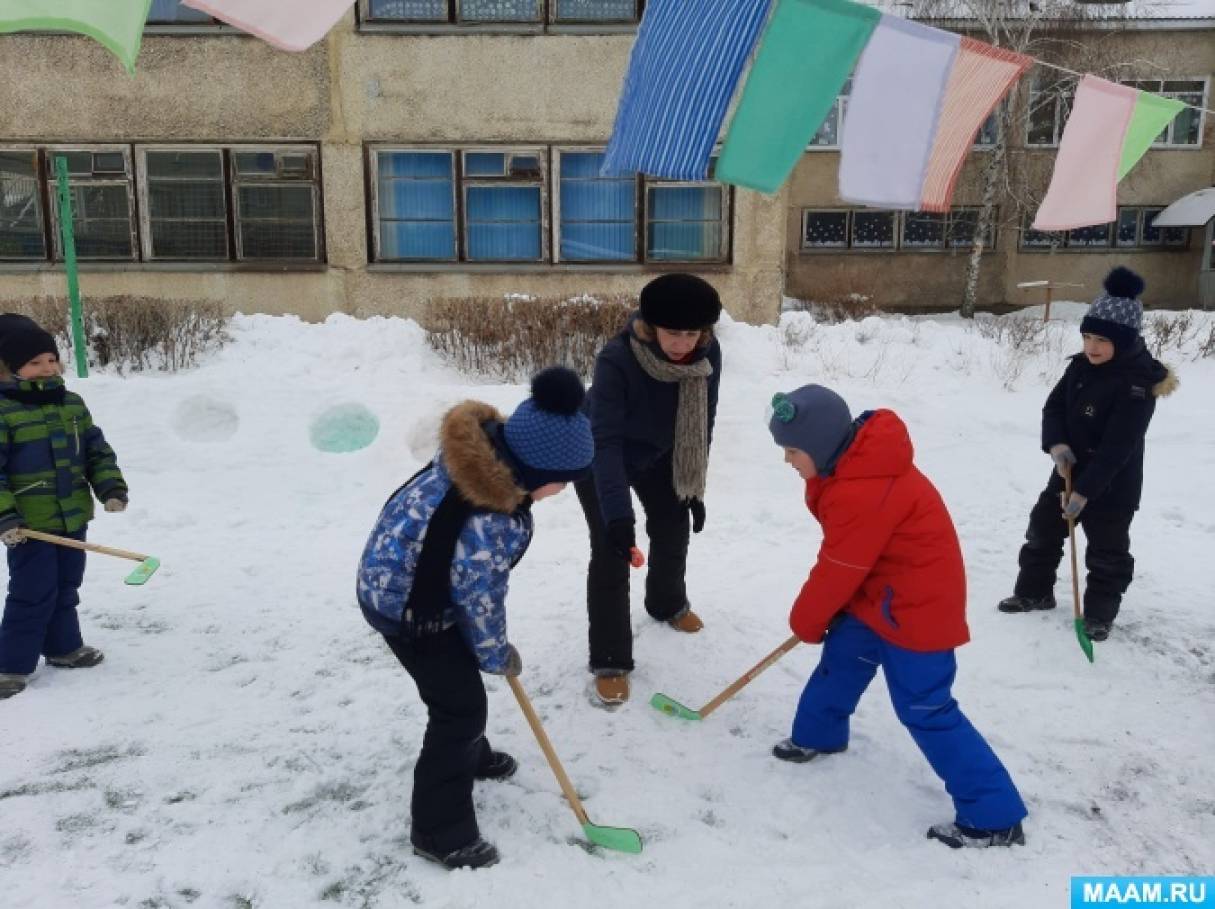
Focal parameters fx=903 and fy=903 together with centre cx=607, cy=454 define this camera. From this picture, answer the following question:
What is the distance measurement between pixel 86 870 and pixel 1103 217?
4.98m

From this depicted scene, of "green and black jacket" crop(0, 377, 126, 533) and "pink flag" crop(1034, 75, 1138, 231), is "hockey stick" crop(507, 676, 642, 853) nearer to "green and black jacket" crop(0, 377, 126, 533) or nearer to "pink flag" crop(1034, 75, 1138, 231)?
"green and black jacket" crop(0, 377, 126, 533)

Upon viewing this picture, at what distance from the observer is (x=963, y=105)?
12.8ft

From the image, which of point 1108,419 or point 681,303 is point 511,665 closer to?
point 681,303

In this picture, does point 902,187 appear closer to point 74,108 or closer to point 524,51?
point 524,51

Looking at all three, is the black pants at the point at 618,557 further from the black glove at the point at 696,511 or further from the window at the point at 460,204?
the window at the point at 460,204

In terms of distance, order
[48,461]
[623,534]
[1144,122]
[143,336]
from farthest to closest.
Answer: [143,336] → [1144,122] → [48,461] → [623,534]

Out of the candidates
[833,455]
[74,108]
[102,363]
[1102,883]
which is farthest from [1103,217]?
[74,108]

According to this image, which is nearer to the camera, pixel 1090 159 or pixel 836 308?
pixel 1090 159

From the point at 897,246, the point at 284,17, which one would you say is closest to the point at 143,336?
the point at 284,17

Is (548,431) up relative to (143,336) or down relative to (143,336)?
up

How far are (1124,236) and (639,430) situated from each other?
70.2 feet

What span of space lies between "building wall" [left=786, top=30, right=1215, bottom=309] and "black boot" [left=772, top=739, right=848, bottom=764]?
58.2 ft

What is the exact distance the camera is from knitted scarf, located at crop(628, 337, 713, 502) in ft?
11.7

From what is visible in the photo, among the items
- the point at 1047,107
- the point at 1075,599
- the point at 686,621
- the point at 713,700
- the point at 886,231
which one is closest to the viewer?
the point at 713,700
